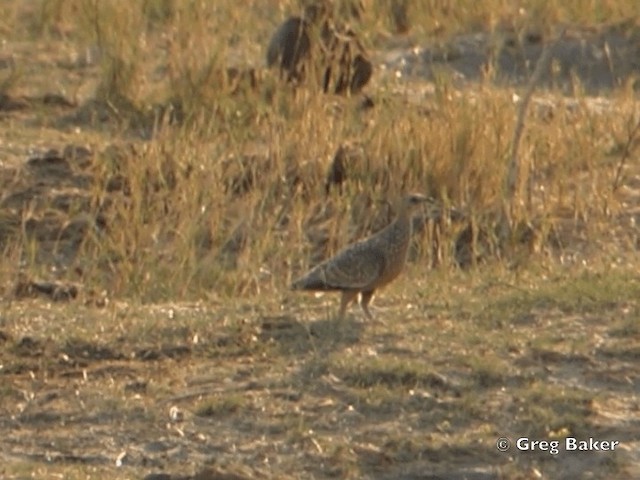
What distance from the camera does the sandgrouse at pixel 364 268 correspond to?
23.2 feet

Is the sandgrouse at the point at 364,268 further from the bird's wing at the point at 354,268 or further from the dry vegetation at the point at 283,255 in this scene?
the dry vegetation at the point at 283,255

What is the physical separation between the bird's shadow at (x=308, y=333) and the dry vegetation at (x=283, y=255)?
0.04ft

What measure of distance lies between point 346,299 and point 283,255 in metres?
1.45

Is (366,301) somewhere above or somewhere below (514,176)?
below

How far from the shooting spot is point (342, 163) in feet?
31.6

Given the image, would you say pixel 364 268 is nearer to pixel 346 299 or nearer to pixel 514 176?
pixel 346 299

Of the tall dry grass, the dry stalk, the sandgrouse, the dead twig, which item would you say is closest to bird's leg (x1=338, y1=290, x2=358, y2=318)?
the sandgrouse

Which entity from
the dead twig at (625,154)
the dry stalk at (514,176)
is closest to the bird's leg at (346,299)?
the dry stalk at (514,176)

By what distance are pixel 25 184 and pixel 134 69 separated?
190 centimetres

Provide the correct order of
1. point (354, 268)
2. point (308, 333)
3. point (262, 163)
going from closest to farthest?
point (308, 333) → point (354, 268) → point (262, 163)

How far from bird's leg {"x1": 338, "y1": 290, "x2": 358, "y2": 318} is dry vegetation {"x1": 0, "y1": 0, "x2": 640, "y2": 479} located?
98 mm

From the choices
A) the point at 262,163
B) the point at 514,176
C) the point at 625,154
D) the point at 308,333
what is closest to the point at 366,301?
the point at 308,333

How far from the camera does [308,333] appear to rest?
691 cm

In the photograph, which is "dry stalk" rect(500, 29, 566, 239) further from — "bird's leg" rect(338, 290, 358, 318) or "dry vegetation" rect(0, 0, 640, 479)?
"bird's leg" rect(338, 290, 358, 318)
